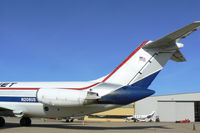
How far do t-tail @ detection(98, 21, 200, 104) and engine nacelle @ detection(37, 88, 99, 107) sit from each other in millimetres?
1029

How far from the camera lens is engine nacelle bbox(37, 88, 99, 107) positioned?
43.3 ft

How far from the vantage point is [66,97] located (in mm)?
13547

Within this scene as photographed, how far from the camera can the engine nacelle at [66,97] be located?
13.2 m

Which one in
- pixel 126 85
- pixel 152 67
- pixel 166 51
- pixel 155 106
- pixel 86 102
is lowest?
pixel 155 106

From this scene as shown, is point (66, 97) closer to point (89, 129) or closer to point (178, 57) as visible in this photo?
point (89, 129)

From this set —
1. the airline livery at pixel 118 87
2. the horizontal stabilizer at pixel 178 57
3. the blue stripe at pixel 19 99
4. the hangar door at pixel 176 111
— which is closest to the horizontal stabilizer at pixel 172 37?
the airline livery at pixel 118 87


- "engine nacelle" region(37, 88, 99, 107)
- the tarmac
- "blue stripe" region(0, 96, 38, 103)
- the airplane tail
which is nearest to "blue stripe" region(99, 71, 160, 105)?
the airplane tail

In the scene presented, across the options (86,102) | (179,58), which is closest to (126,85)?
(86,102)

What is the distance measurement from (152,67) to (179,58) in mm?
2007

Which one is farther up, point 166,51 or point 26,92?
point 166,51

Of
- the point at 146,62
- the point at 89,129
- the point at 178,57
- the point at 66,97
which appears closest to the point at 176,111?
the point at 89,129

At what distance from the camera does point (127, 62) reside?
1405 centimetres

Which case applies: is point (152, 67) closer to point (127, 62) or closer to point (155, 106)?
point (127, 62)

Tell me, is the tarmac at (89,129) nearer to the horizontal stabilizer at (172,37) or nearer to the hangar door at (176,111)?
the horizontal stabilizer at (172,37)
